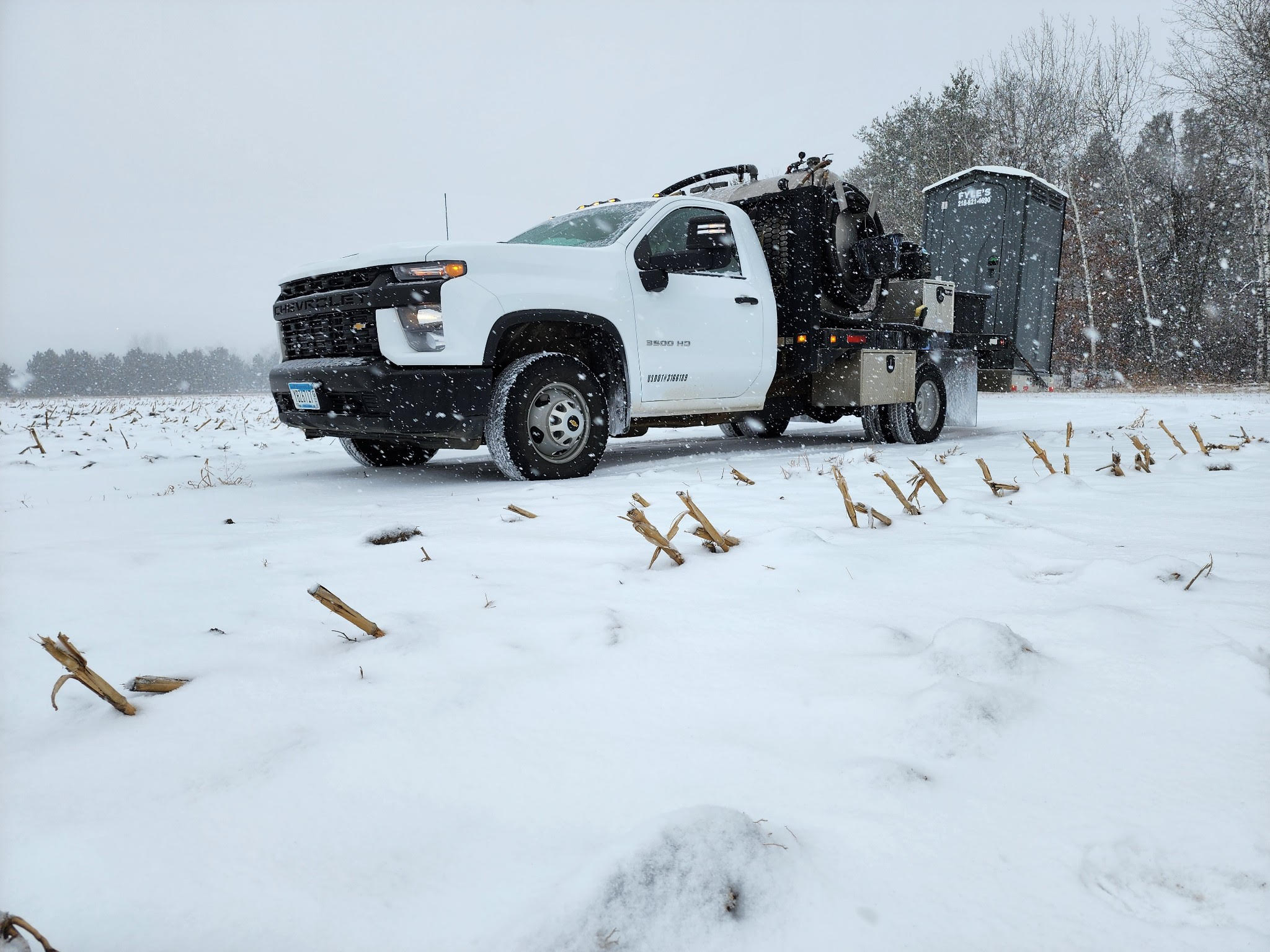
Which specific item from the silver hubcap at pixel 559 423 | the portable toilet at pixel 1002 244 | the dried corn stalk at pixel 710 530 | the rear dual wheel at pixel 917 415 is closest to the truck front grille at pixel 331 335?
the silver hubcap at pixel 559 423

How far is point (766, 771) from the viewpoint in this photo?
A: 1.05 m

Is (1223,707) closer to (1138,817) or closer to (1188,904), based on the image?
(1138,817)

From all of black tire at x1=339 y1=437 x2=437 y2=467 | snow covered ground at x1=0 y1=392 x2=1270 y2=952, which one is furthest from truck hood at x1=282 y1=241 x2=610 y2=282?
snow covered ground at x1=0 y1=392 x2=1270 y2=952

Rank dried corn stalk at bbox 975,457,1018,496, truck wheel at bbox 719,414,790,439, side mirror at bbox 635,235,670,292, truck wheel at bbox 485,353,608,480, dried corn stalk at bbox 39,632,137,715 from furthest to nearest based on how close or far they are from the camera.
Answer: truck wheel at bbox 719,414,790,439
side mirror at bbox 635,235,670,292
truck wheel at bbox 485,353,608,480
dried corn stalk at bbox 975,457,1018,496
dried corn stalk at bbox 39,632,137,715

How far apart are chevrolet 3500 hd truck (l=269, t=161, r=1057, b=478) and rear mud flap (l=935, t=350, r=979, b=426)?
1.98ft

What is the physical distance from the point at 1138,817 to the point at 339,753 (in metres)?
1.05

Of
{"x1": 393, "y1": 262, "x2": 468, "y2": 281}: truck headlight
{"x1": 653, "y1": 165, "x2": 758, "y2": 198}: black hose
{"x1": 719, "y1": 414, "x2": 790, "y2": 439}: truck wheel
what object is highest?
{"x1": 653, "y1": 165, "x2": 758, "y2": 198}: black hose

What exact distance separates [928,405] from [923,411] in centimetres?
10

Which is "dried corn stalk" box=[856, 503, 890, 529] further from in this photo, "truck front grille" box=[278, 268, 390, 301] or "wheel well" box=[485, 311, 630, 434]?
"truck front grille" box=[278, 268, 390, 301]

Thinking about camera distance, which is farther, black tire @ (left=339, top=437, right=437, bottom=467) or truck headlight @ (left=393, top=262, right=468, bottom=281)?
black tire @ (left=339, top=437, right=437, bottom=467)

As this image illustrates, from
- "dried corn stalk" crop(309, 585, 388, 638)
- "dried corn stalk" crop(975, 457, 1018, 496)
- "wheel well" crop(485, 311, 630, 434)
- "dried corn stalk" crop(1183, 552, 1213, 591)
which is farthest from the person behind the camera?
"wheel well" crop(485, 311, 630, 434)

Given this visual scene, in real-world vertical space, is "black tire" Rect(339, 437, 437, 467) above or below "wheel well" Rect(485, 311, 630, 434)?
below

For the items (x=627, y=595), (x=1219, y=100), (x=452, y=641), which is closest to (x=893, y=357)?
(x=627, y=595)

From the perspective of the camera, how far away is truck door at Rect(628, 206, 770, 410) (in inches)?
190
